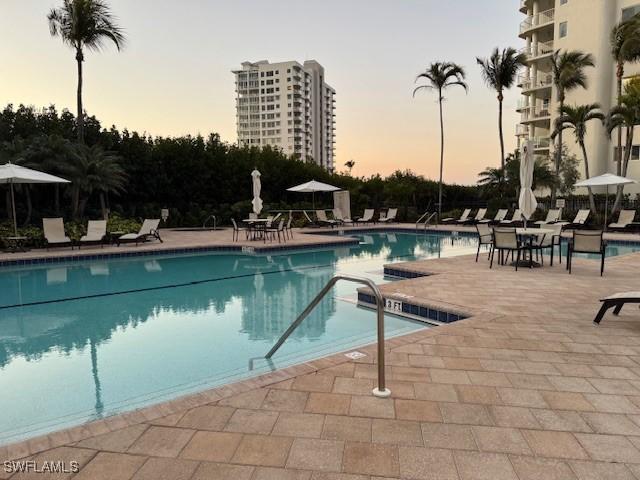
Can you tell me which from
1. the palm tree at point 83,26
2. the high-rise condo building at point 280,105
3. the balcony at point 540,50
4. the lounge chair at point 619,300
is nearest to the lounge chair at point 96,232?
the palm tree at point 83,26

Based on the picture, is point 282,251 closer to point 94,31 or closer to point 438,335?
point 438,335

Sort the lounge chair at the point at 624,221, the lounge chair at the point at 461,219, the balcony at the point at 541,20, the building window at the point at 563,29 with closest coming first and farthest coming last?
the lounge chair at the point at 624,221 < the lounge chair at the point at 461,219 < the building window at the point at 563,29 < the balcony at the point at 541,20

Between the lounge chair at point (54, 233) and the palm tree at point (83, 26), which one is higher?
the palm tree at point (83, 26)

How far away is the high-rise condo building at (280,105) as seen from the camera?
97125 millimetres

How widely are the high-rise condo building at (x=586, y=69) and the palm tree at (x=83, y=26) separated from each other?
2517 cm

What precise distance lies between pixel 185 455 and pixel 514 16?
122 feet

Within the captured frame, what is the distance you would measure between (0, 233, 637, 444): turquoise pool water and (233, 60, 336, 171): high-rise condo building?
8727cm

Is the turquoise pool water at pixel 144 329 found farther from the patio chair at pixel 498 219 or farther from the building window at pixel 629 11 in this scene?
the building window at pixel 629 11

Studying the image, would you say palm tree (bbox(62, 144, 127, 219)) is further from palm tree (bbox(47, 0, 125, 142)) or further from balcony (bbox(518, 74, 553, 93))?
balcony (bbox(518, 74, 553, 93))

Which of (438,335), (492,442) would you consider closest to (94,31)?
(438,335)

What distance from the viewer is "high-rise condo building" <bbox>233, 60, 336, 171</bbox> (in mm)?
97125

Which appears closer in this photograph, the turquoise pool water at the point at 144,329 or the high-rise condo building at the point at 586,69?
the turquoise pool water at the point at 144,329

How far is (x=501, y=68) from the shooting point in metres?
22.3

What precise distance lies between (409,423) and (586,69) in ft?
108
